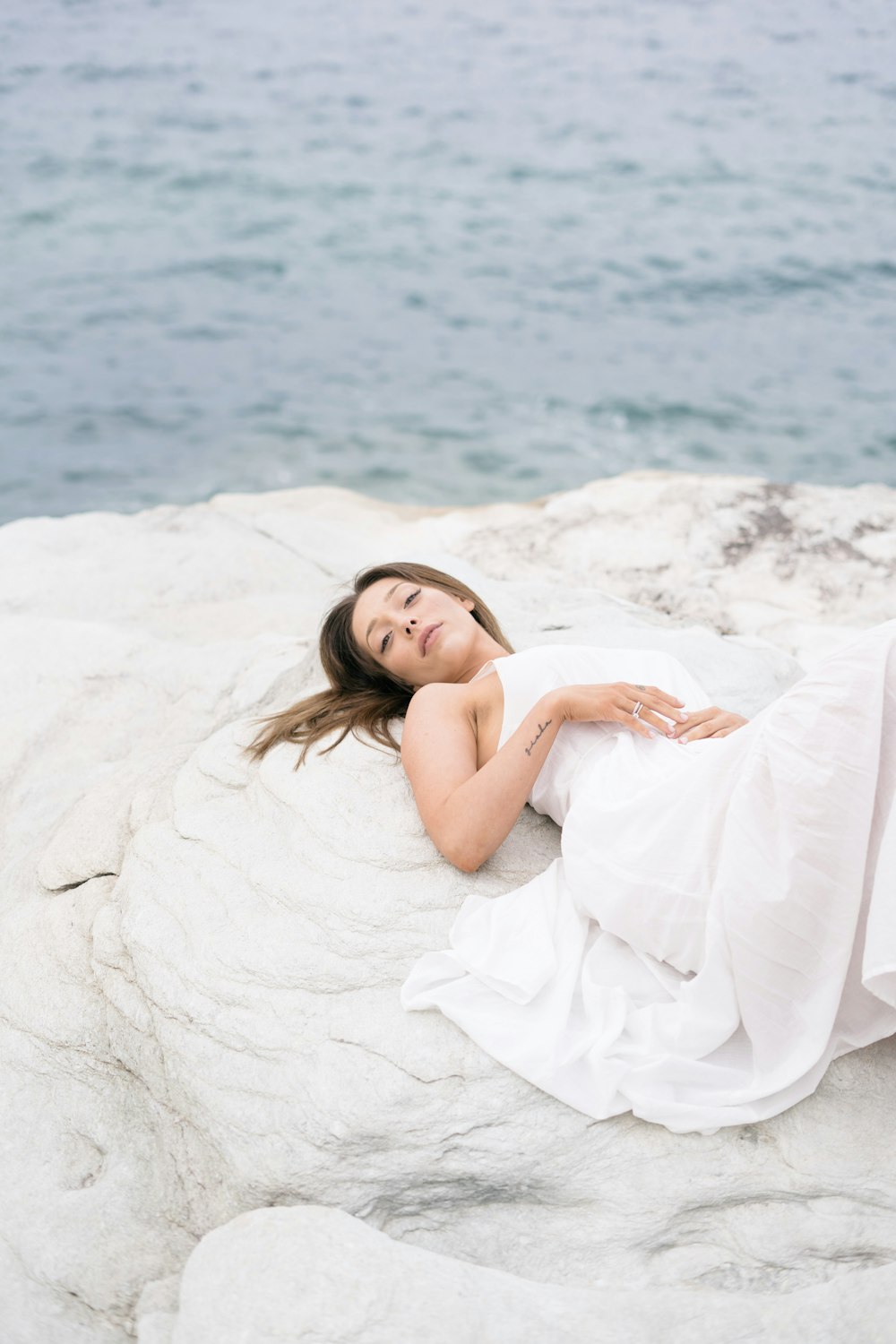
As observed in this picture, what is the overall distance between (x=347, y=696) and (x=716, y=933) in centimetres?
165

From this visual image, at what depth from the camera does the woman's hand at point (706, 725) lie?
321 cm

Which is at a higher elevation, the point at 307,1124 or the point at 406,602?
the point at 406,602

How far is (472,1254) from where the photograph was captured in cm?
253

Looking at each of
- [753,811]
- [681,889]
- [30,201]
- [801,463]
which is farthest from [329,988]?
[30,201]

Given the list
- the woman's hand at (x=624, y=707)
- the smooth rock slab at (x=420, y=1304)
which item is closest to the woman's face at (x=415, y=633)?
the woman's hand at (x=624, y=707)

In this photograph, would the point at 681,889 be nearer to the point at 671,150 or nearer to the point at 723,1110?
the point at 723,1110

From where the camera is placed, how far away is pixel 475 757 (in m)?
3.28

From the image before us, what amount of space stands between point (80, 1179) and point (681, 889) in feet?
5.48

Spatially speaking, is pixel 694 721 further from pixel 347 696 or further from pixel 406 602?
pixel 347 696

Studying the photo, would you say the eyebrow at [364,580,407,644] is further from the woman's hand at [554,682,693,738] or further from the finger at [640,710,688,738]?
the finger at [640,710,688,738]

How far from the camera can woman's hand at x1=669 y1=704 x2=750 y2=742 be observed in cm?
321

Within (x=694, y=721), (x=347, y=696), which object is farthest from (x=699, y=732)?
(x=347, y=696)

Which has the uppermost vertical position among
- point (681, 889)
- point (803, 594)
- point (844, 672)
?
point (844, 672)

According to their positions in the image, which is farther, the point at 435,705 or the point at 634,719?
the point at 435,705
